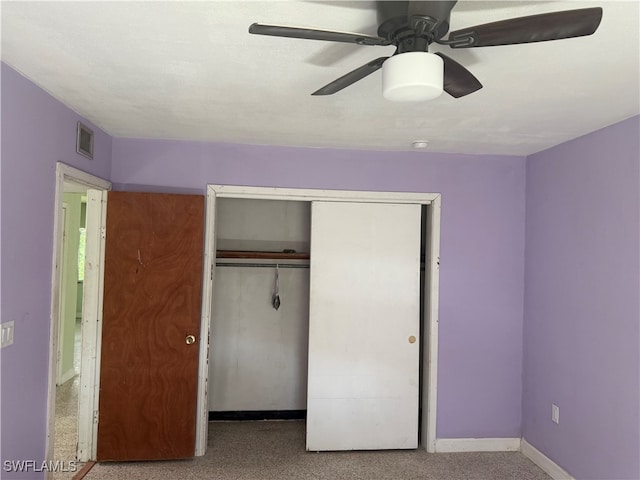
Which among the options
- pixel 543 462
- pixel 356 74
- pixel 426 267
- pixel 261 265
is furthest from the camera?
pixel 261 265

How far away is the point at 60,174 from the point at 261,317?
228cm

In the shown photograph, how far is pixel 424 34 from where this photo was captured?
1.37m

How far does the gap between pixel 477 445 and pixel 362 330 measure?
1.33 meters

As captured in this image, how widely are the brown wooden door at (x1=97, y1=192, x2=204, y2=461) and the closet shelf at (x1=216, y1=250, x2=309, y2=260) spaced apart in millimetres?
627

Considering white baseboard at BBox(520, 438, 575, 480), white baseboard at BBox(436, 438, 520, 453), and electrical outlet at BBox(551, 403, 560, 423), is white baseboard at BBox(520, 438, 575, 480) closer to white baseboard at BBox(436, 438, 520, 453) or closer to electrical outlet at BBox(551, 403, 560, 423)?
white baseboard at BBox(436, 438, 520, 453)

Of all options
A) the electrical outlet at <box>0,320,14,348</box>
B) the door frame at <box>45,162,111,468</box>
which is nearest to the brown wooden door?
the door frame at <box>45,162,111,468</box>

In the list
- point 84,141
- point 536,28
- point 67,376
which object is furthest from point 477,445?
point 67,376

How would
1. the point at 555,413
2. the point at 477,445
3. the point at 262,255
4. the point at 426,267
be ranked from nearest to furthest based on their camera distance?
1. the point at 555,413
2. the point at 477,445
3. the point at 426,267
4. the point at 262,255

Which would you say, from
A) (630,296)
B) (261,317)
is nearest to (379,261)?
(261,317)

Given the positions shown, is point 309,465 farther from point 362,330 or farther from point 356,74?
point 356,74

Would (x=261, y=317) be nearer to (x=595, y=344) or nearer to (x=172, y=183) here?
(x=172, y=183)

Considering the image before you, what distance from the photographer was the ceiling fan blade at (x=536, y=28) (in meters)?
1.19

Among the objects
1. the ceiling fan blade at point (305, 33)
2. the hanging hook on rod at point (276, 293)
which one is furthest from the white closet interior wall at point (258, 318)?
the ceiling fan blade at point (305, 33)

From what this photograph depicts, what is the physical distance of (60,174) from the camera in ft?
8.29
